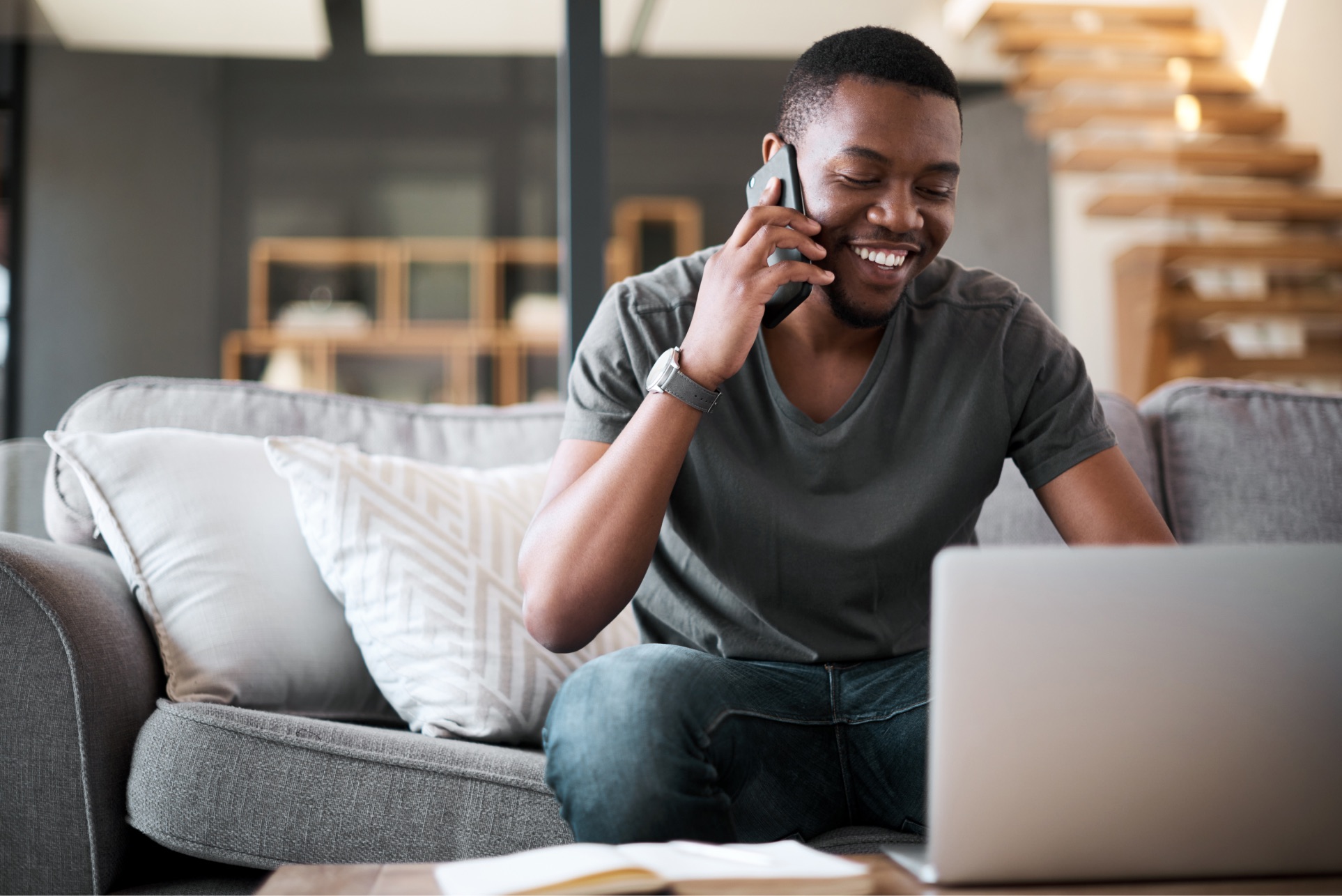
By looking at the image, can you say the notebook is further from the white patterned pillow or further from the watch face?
the white patterned pillow

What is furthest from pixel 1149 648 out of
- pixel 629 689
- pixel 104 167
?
pixel 104 167

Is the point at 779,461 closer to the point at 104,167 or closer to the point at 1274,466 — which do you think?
the point at 1274,466

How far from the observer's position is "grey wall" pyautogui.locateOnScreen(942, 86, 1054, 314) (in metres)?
4.77

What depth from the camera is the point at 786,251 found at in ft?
3.75

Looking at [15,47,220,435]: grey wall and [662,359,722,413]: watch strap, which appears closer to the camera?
[662,359,722,413]: watch strap

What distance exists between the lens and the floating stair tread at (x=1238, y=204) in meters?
3.67

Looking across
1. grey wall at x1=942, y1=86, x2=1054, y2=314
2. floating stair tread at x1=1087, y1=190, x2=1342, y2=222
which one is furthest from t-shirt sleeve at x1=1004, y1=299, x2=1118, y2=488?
grey wall at x1=942, y1=86, x2=1054, y2=314

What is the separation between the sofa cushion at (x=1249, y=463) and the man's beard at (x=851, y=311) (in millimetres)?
670

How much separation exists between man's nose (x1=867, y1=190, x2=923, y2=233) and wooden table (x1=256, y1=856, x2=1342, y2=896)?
677 millimetres

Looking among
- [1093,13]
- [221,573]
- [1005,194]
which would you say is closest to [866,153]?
[221,573]

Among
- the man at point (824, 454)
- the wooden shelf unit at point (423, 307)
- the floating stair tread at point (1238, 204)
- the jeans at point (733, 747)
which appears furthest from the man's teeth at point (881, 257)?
the wooden shelf unit at point (423, 307)

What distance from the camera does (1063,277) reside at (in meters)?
4.70

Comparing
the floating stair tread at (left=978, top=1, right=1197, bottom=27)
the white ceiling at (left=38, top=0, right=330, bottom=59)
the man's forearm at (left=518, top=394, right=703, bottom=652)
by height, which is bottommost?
the man's forearm at (left=518, top=394, right=703, bottom=652)

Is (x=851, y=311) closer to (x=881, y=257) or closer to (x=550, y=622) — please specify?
(x=881, y=257)
